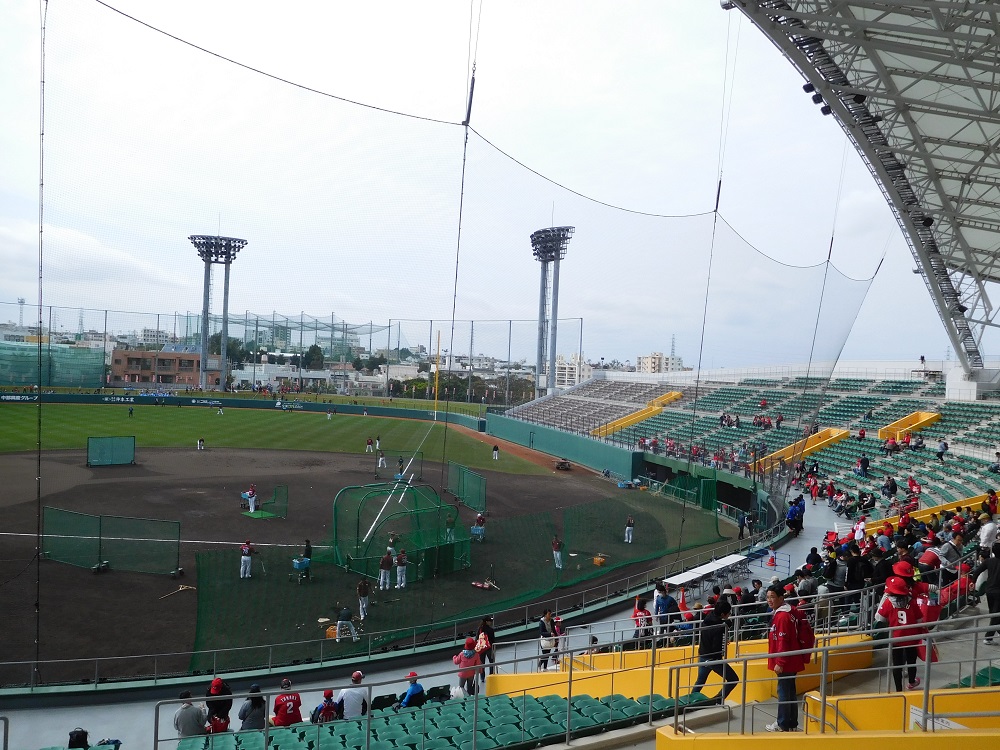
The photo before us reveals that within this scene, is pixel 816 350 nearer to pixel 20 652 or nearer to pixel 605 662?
pixel 605 662

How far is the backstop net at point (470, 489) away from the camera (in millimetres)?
18750

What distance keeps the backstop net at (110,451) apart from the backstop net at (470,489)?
39.6ft

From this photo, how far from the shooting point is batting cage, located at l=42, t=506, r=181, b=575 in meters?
12.2

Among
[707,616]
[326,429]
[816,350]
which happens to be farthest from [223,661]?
[326,429]

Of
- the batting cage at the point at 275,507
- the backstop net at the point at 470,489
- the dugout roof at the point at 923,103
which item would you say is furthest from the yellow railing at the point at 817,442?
the batting cage at the point at 275,507

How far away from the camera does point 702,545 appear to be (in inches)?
612

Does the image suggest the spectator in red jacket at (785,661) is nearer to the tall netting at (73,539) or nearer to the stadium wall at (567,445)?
the tall netting at (73,539)

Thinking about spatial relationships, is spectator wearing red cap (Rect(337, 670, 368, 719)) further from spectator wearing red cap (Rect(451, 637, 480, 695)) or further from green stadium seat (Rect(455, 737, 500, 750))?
green stadium seat (Rect(455, 737, 500, 750))

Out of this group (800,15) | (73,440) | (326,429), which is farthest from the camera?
(326,429)

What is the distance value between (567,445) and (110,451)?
1991 centimetres

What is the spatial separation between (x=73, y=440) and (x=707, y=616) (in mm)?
24964

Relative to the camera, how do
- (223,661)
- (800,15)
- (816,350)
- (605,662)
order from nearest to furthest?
(605,662) < (223,661) < (800,15) < (816,350)

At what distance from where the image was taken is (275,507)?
17703 millimetres

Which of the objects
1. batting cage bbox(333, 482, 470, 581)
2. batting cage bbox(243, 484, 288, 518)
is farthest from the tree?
batting cage bbox(333, 482, 470, 581)
